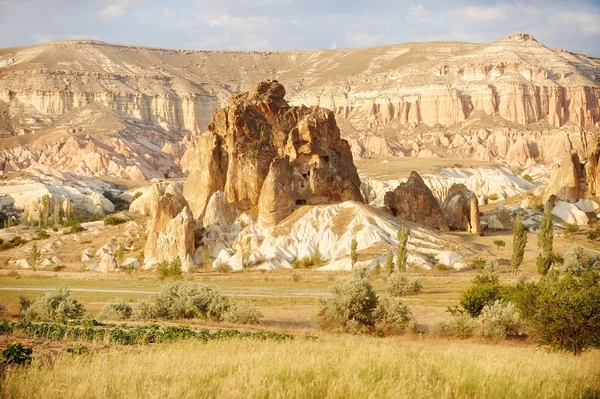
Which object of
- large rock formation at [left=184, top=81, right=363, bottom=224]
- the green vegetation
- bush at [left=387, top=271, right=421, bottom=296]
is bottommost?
bush at [left=387, top=271, right=421, bottom=296]

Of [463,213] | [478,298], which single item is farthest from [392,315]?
[463,213]

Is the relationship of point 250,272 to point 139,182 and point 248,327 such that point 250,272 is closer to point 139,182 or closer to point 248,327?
point 248,327

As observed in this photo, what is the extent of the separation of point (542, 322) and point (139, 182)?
130 meters

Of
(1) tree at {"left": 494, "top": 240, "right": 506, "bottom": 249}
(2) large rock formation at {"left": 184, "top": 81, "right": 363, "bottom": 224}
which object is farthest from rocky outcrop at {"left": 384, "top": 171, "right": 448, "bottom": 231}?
(1) tree at {"left": 494, "top": 240, "right": 506, "bottom": 249}

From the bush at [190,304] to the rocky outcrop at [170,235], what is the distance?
29376 millimetres

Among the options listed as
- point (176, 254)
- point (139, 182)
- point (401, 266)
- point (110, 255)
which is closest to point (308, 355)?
point (401, 266)

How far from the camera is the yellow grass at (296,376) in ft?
39.8

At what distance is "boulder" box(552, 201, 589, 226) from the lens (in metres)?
80.7

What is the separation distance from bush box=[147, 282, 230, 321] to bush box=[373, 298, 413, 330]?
5.43 metres

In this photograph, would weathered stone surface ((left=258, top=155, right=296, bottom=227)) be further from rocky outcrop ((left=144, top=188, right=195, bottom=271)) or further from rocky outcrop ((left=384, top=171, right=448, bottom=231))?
rocky outcrop ((left=384, top=171, right=448, bottom=231))

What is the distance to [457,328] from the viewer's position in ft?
84.7

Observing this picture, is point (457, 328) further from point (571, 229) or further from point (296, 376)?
point (571, 229)

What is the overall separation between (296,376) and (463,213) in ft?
211

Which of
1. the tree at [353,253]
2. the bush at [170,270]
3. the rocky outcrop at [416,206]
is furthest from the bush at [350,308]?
the rocky outcrop at [416,206]
